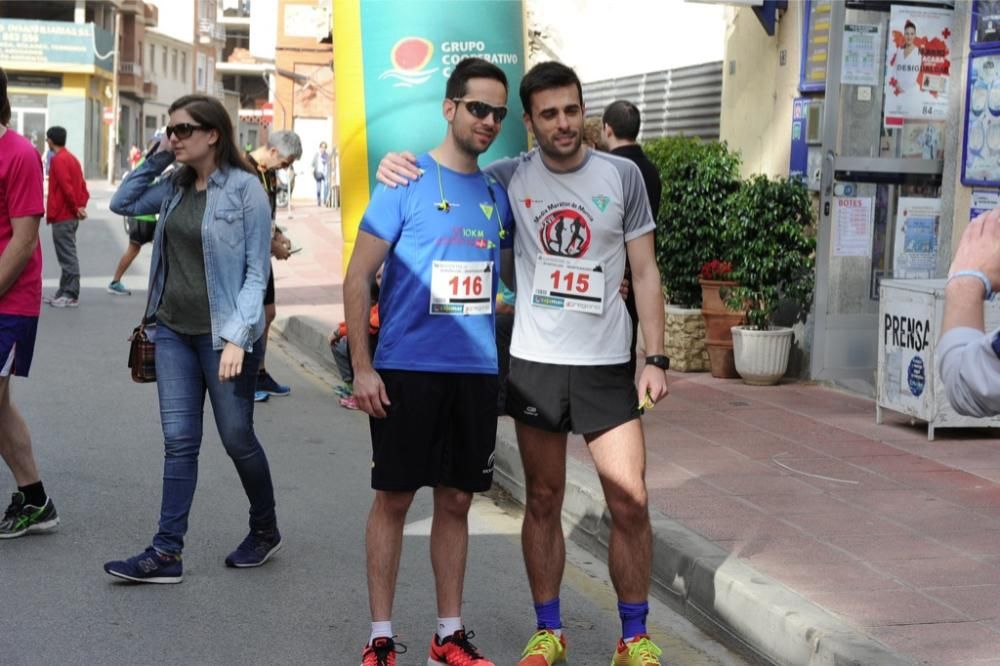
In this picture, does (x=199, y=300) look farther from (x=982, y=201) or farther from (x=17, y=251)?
(x=982, y=201)

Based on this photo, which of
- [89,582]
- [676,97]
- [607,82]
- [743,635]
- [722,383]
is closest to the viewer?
[743,635]

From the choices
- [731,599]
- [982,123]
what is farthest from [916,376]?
[731,599]

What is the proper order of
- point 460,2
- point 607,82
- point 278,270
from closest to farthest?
1. point 460,2
2. point 607,82
3. point 278,270

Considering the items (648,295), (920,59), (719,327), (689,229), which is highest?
(920,59)

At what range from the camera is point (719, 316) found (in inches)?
441

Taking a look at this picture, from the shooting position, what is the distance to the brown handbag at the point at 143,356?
19.7 feet

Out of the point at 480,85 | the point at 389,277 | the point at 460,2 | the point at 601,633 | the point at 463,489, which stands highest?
the point at 460,2

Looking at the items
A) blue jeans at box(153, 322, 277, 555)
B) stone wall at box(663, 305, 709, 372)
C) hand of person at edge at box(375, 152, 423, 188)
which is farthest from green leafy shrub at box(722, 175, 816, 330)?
hand of person at edge at box(375, 152, 423, 188)

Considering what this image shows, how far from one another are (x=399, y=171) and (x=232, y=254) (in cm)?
134

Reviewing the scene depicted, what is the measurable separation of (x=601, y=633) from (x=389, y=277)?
161 cm

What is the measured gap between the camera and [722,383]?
11.1 m

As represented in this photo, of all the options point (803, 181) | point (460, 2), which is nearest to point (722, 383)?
point (803, 181)

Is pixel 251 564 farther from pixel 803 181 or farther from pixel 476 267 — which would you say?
pixel 803 181

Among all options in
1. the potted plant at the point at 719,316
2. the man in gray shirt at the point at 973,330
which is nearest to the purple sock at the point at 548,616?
the man in gray shirt at the point at 973,330
